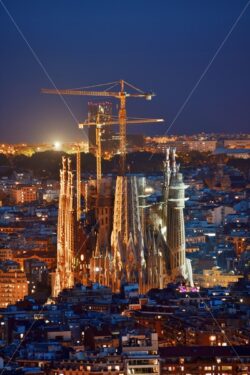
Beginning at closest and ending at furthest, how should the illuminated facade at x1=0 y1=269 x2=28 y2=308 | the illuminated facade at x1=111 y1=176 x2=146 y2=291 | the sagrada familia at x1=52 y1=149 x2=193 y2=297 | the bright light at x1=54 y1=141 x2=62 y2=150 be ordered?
the illuminated facade at x1=111 y1=176 x2=146 y2=291 → the sagrada familia at x1=52 y1=149 x2=193 y2=297 → the illuminated facade at x1=0 y1=269 x2=28 y2=308 → the bright light at x1=54 y1=141 x2=62 y2=150

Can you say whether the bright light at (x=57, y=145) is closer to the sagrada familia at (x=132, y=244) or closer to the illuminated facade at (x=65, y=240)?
the illuminated facade at (x=65, y=240)

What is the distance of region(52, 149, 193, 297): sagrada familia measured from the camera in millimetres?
28172

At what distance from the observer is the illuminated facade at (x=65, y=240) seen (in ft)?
99.3

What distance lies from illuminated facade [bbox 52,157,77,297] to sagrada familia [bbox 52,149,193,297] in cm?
2

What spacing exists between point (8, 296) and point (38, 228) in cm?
1256

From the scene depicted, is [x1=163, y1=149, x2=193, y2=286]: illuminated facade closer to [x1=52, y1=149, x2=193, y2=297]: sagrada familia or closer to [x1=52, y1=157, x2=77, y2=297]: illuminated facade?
[x1=52, y1=149, x2=193, y2=297]: sagrada familia

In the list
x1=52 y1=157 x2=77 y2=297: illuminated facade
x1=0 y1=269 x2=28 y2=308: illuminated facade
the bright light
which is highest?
the bright light

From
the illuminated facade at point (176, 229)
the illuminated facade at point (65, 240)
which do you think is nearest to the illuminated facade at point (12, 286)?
the illuminated facade at point (65, 240)

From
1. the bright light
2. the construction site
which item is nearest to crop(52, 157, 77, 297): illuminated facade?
the construction site

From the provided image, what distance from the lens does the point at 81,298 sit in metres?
26.7

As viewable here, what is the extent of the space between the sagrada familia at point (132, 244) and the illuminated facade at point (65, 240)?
0.02 meters

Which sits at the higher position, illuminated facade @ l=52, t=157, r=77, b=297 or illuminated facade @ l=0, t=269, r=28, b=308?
illuminated facade @ l=52, t=157, r=77, b=297

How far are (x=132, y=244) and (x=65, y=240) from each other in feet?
11.8

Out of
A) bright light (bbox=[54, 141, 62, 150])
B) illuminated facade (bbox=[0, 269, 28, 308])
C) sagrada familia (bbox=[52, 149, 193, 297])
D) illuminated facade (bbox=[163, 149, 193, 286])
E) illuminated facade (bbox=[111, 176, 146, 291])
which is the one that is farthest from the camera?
bright light (bbox=[54, 141, 62, 150])
